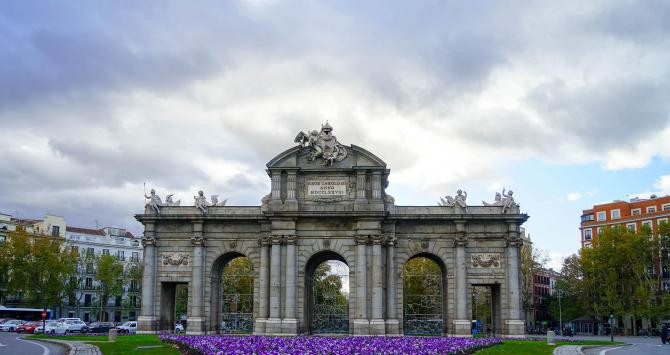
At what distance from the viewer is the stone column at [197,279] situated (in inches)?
1965

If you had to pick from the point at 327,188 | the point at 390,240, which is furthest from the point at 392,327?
the point at 327,188

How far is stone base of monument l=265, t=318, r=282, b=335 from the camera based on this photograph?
1889 inches

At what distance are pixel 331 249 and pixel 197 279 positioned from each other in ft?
34.2

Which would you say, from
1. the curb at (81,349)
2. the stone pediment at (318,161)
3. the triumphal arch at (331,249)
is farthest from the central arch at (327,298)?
the curb at (81,349)

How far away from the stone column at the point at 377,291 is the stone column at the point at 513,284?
30.4ft

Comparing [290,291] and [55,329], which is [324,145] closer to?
[290,291]

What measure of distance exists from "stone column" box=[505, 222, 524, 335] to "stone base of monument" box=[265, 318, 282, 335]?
16.5 meters

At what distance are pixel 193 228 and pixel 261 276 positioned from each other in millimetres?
6526

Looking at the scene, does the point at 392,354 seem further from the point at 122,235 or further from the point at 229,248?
the point at 122,235

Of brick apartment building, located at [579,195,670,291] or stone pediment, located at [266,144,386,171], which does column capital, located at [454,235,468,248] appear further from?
brick apartment building, located at [579,195,670,291]

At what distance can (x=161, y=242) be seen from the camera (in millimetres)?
51500

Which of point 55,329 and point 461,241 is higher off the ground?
point 461,241

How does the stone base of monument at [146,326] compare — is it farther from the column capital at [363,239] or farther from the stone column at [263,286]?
the column capital at [363,239]

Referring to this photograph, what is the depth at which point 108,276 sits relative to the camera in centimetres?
8931
